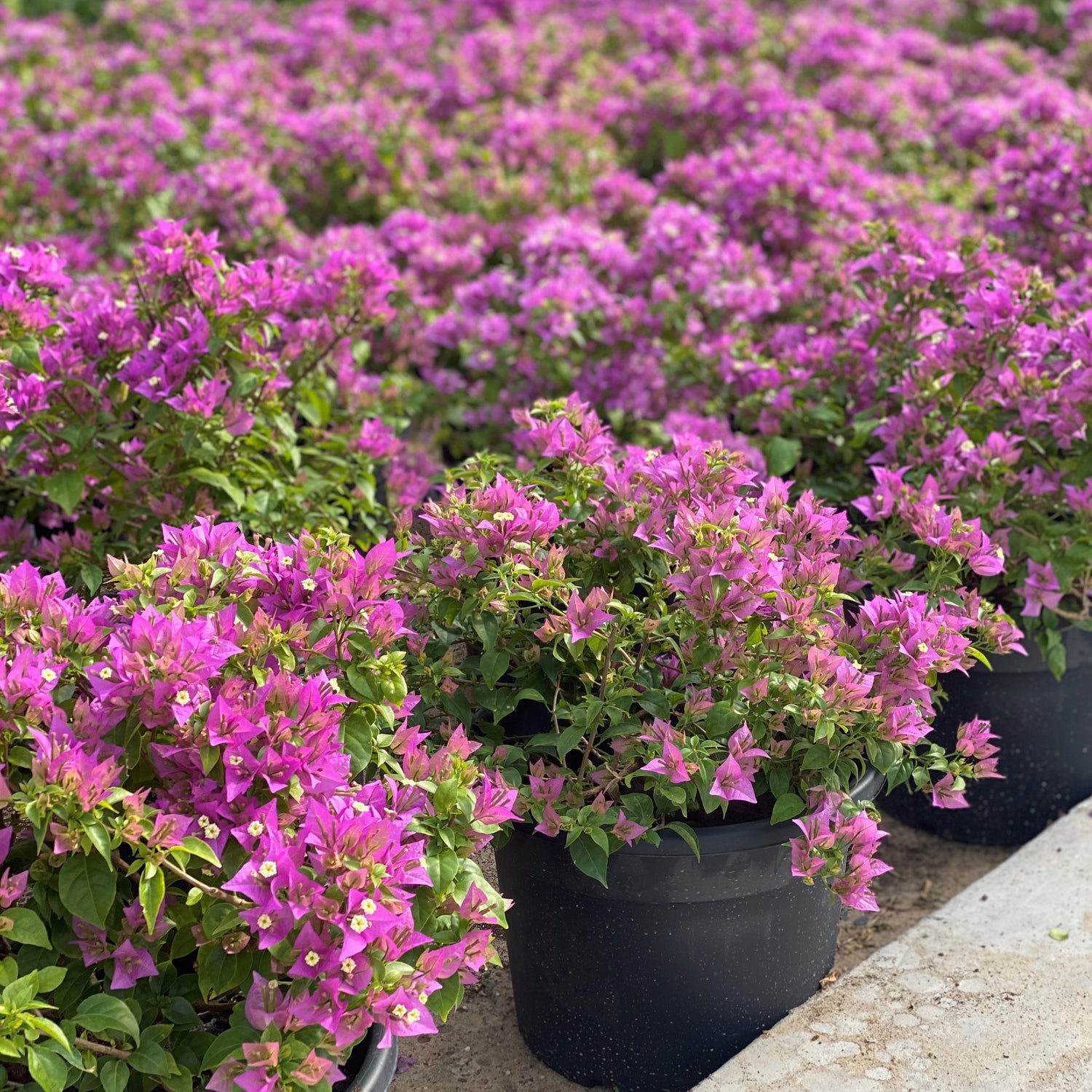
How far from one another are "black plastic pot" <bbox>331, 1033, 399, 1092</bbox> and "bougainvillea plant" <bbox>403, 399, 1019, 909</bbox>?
1.12ft

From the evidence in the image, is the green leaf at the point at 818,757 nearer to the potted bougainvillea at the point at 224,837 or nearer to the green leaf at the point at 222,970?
the potted bougainvillea at the point at 224,837

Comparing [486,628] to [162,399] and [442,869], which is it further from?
[162,399]

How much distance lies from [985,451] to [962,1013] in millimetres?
968

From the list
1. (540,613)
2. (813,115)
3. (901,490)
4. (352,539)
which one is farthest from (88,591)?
(813,115)

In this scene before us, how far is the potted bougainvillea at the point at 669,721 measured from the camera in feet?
5.91

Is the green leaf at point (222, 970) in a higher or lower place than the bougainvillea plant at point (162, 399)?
lower

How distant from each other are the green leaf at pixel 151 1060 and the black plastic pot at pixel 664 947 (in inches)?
22.5

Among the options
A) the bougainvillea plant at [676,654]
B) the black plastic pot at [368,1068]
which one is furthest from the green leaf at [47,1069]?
the bougainvillea plant at [676,654]

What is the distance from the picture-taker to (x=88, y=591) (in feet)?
7.78

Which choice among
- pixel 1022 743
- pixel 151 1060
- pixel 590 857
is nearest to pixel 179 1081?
pixel 151 1060

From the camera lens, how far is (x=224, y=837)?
1519 millimetres

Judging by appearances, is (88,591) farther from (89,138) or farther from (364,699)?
(89,138)

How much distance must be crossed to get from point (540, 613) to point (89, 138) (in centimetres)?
353

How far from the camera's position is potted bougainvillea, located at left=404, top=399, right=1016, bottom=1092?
5.91ft
